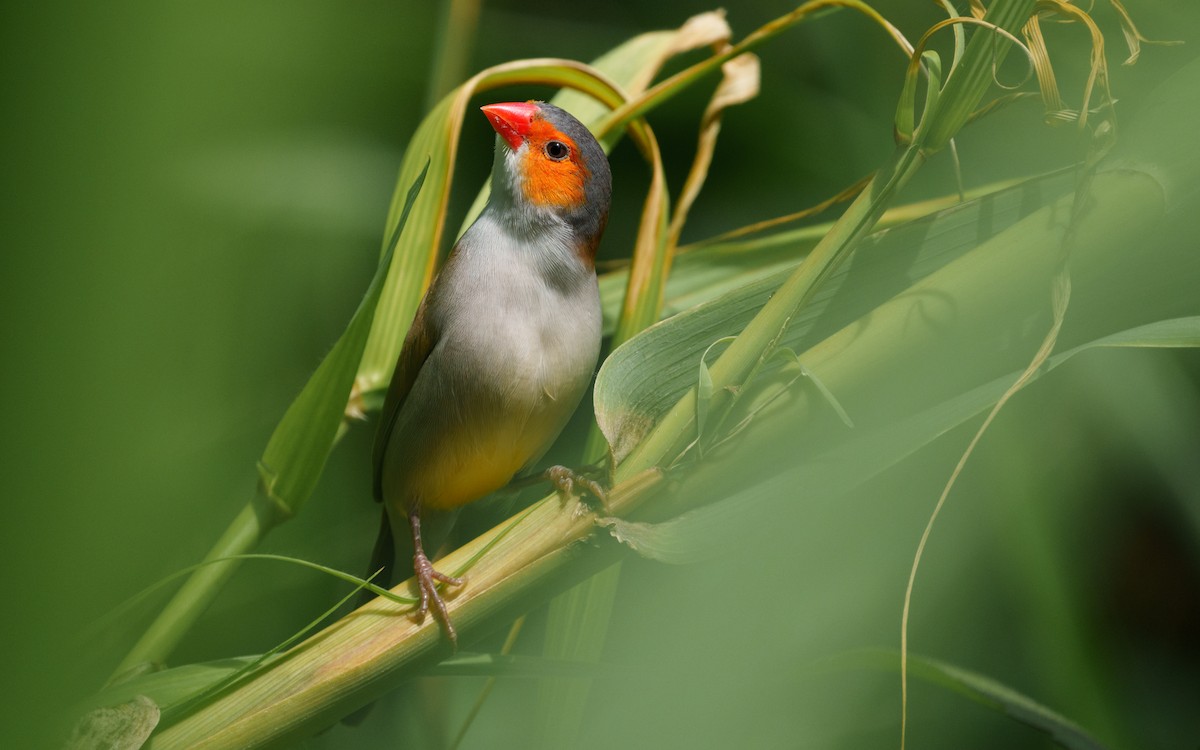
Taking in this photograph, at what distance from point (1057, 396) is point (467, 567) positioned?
3.00ft

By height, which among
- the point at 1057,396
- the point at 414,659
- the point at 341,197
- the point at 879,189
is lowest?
the point at 414,659

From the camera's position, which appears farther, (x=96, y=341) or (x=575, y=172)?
(x=575, y=172)

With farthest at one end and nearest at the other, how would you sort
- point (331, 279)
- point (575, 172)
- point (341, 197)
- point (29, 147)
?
point (575, 172), point (341, 197), point (331, 279), point (29, 147)

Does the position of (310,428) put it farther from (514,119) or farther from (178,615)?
(514,119)

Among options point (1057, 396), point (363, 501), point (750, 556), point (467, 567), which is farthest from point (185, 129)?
point (363, 501)

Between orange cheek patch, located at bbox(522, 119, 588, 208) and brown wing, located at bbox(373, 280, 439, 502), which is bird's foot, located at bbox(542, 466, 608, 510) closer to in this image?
brown wing, located at bbox(373, 280, 439, 502)

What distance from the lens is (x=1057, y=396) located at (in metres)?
1.41

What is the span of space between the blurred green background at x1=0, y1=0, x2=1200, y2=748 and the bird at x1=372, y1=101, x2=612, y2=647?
0.16 m

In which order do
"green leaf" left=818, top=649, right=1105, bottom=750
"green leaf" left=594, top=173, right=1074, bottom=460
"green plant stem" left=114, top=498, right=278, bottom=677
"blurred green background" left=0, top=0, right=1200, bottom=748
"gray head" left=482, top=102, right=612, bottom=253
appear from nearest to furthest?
"blurred green background" left=0, top=0, right=1200, bottom=748 → "green leaf" left=818, top=649, right=1105, bottom=750 → "green leaf" left=594, top=173, right=1074, bottom=460 → "green plant stem" left=114, top=498, right=278, bottom=677 → "gray head" left=482, top=102, right=612, bottom=253

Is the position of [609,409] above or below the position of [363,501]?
above

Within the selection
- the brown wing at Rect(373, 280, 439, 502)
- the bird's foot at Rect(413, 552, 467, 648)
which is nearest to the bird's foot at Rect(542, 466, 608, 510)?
the bird's foot at Rect(413, 552, 467, 648)

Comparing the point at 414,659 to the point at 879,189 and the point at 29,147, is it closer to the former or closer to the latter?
the point at 879,189

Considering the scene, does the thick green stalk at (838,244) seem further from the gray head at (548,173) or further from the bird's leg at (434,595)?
the gray head at (548,173)

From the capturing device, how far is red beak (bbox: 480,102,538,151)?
1.88 meters
